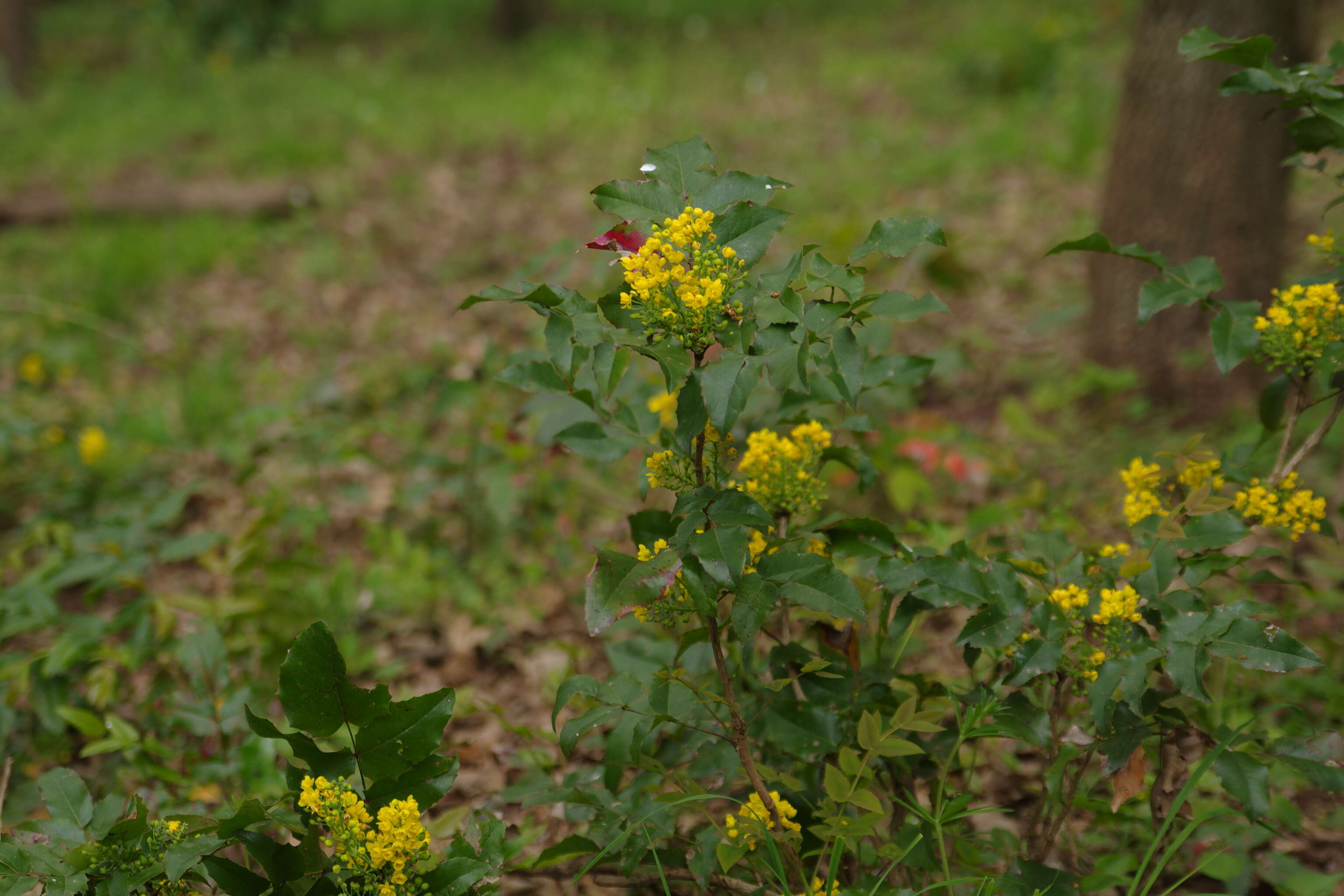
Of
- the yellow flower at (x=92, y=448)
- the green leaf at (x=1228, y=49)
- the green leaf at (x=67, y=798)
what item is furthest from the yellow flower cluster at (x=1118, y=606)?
the yellow flower at (x=92, y=448)

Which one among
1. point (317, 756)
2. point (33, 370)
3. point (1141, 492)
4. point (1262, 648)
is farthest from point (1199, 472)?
point (33, 370)

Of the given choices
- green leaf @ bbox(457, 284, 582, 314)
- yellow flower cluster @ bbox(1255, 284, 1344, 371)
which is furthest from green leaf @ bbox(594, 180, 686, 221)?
yellow flower cluster @ bbox(1255, 284, 1344, 371)

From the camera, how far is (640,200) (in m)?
1.21

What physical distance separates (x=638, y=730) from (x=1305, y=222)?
4.35m

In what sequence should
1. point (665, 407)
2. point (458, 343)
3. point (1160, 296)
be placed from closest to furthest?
point (1160, 296)
point (665, 407)
point (458, 343)

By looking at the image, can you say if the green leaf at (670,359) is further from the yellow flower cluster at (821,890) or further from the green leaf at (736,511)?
the yellow flower cluster at (821,890)

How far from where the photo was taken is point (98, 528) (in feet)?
8.20

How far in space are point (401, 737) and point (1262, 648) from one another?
1156mm

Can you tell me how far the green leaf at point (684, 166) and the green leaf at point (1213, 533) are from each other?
2.76 ft

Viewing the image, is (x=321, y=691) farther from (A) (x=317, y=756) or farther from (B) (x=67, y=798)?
(B) (x=67, y=798)

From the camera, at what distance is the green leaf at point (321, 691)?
3.92ft

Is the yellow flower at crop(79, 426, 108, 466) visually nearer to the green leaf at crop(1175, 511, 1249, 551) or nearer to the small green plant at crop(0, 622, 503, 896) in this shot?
the small green plant at crop(0, 622, 503, 896)

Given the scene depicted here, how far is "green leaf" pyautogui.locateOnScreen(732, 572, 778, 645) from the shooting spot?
1.14 m

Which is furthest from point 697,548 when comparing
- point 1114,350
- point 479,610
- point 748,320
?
point 1114,350
